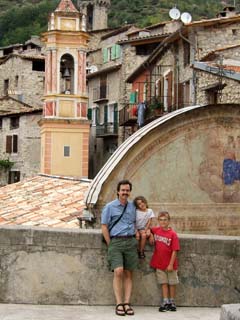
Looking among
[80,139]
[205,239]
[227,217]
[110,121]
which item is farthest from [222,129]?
[110,121]

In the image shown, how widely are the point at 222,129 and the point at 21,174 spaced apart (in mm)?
36018

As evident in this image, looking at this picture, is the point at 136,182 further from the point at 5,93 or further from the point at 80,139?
the point at 5,93

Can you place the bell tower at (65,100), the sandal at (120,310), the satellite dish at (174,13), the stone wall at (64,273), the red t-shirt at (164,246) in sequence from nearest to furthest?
1. the sandal at (120,310)
2. the red t-shirt at (164,246)
3. the stone wall at (64,273)
4. the bell tower at (65,100)
5. the satellite dish at (174,13)

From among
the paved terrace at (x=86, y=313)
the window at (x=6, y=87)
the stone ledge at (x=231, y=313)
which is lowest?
the paved terrace at (x=86, y=313)

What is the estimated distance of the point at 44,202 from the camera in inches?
822

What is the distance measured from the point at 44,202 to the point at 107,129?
2563cm

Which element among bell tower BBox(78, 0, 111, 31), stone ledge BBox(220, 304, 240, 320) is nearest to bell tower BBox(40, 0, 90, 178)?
stone ledge BBox(220, 304, 240, 320)

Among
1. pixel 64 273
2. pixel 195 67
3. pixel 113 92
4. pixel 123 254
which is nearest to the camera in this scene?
pixel 123 254

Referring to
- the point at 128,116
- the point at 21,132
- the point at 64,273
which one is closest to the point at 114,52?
the point at 21,132

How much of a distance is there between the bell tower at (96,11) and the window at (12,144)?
51.3 meters

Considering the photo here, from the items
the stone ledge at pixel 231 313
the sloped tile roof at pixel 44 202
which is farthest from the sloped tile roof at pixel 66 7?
the stone ledge at pixel 231 313

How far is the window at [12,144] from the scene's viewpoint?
160 feet

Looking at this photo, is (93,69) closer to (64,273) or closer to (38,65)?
(38,65)

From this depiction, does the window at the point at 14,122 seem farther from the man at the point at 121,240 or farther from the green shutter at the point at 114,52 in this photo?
the man at the point at 121,240
